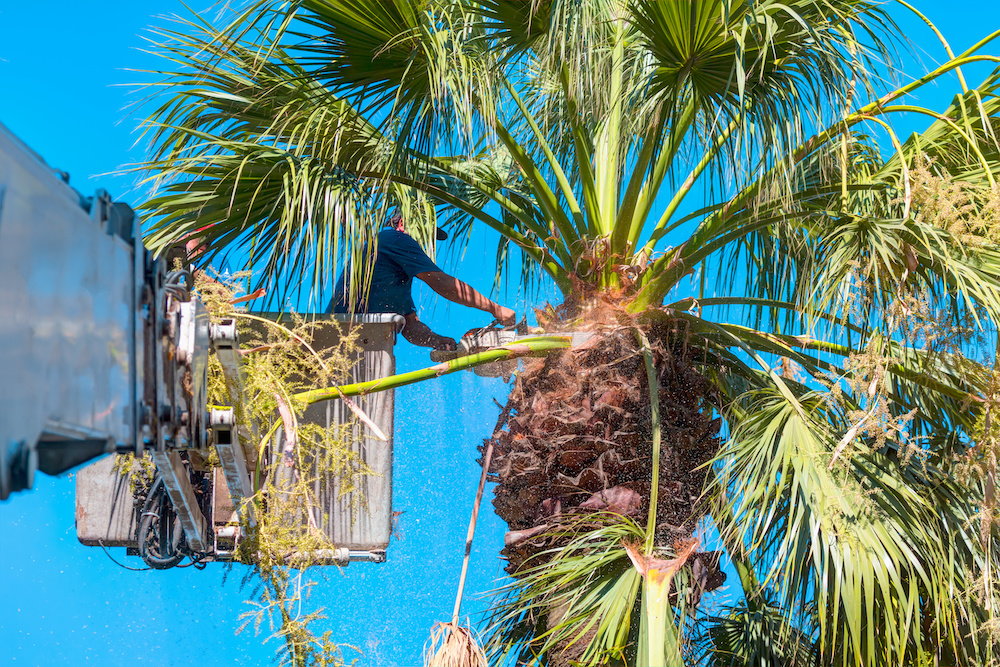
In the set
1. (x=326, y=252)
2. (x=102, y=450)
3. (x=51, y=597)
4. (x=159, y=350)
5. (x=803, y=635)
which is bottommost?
(x=51, y=597)

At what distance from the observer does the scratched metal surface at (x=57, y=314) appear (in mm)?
1269

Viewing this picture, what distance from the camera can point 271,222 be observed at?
4.85 m

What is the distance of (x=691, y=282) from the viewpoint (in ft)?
16.7

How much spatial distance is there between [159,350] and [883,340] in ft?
9.80

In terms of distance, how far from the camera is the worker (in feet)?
17.8

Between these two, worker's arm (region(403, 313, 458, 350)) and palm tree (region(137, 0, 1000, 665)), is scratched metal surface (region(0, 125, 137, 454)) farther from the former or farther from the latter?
worker's arm (region(403, 313, 458, 350))

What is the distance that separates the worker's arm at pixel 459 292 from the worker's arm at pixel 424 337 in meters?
0.25

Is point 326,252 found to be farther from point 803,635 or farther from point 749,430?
point 803,635

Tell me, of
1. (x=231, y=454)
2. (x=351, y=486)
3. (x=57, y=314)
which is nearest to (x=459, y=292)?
(x=351, y=486)

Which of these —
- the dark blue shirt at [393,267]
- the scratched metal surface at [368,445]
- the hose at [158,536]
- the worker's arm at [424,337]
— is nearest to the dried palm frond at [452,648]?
the scratched metal surface at [368,445]

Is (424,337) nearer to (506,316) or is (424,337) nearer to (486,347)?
(506,316)

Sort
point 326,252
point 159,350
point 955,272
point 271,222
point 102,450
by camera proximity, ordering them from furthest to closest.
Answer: point 271,222 → point 326,252 → point 955,272 → point 159,350 → point 102,450

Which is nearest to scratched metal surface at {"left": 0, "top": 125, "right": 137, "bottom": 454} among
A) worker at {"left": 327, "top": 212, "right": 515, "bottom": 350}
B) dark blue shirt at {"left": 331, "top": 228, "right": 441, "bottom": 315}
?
worker at {"left": 327, "top": 212, "right": 515, "bottom": 350}

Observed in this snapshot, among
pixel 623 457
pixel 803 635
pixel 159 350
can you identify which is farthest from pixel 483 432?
pixel 159 350
